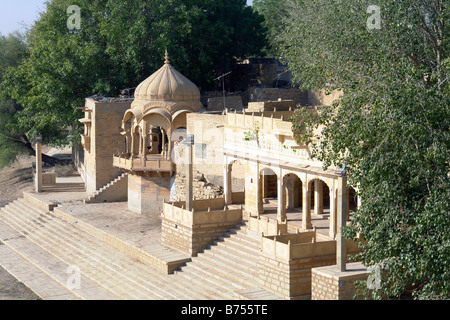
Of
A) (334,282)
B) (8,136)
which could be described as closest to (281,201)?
(334,282)

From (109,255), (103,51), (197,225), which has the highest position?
(103,51)

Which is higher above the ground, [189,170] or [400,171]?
[400,171]

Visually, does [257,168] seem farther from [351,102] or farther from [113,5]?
[113,5]

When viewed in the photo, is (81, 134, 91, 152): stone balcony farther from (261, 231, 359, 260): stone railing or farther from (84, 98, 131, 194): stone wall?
(261, 231, 359, 260): stone railing

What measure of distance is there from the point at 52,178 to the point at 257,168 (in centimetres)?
1358

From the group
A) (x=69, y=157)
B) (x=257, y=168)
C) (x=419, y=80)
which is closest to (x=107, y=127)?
(x=257, y=168)

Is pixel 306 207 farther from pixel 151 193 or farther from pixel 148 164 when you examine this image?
pixel 151 193

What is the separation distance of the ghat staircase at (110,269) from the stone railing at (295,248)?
961 millimetres

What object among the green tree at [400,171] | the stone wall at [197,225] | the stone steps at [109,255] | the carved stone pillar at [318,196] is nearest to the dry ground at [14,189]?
the stone steps at [109,255]

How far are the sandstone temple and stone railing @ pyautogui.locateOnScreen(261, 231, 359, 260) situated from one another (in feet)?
0.09

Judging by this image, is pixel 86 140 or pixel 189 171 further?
pixel 86 140

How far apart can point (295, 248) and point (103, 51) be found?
65.2ft

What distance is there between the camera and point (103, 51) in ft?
112

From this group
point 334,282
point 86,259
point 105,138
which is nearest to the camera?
point 334,282
